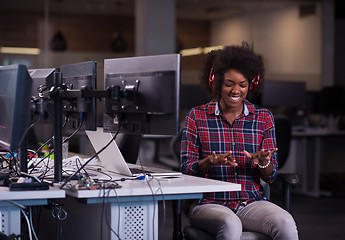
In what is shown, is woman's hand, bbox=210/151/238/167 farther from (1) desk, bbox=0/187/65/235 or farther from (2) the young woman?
(1) desk, bbox=0/187/65/235

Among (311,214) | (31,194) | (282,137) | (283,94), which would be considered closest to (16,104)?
(31,194)

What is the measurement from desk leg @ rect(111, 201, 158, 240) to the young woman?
39cm

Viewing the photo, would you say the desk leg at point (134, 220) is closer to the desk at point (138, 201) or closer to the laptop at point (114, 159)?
the desk at point (138, 201)

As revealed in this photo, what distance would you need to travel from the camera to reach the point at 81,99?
237cm

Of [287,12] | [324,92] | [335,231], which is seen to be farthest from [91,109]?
[287,12]

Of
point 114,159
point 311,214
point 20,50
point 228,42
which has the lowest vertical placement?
point 311,214

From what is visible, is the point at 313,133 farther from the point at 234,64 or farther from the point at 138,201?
the point at 138,201

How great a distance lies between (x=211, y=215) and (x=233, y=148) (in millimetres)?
429

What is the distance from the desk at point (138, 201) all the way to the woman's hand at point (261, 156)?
28 centimetres

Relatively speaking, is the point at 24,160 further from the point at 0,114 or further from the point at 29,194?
the point at 29,194

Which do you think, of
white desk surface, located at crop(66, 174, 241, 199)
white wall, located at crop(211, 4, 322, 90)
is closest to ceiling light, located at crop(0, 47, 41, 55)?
white wall, located at crop(211, 4, 322, 90)

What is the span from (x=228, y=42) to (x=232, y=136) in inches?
232

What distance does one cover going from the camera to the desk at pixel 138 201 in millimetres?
2005

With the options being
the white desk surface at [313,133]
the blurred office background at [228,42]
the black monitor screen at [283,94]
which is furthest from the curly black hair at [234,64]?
the black monitor screen at [283,94]
